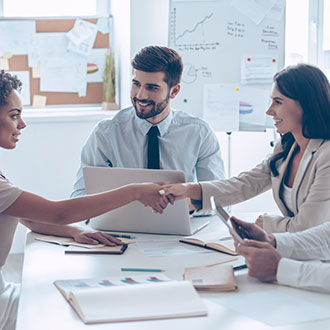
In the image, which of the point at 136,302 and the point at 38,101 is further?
the point at 38,101

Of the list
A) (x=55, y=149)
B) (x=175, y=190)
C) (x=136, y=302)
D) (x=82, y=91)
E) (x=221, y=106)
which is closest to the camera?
(x=136, y=302)

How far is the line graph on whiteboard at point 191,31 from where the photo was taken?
3344 mm

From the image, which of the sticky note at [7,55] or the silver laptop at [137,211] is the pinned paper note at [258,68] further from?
the silver laptop at [137,211]

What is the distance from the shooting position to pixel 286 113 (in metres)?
2.03

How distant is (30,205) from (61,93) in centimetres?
243

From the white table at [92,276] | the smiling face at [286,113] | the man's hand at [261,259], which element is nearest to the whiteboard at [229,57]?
the smiling face at [286,113]

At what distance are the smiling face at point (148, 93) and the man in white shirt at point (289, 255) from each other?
36.2 inches

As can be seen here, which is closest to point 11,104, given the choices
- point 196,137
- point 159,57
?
point 159,57

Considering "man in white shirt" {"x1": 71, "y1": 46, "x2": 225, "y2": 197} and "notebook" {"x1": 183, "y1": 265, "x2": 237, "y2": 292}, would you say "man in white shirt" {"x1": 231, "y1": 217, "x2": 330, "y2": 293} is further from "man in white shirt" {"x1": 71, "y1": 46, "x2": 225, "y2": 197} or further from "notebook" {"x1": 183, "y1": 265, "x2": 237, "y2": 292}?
"man in white shirt" {"x1": 71, "y1": 46, "x2": 225, "y2": 197}

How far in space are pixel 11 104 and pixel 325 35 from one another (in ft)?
9.03

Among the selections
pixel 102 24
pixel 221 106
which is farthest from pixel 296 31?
pixel 102 24

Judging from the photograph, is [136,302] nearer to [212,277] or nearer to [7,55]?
[212,277]

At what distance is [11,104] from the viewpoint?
5.91 ft

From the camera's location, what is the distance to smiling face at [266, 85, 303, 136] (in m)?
2.02
